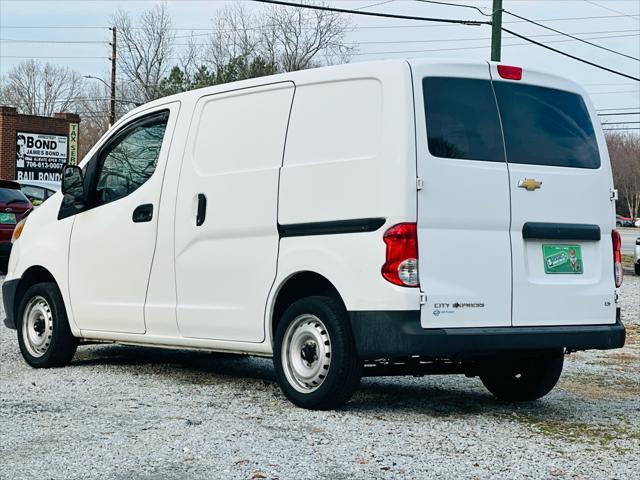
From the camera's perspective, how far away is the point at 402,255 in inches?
253

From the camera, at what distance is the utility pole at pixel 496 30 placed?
24016 millimetres

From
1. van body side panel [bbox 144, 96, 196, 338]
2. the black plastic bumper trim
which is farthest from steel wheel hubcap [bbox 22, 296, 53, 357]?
van body side panel [bbox 144, 96, 196, 338]

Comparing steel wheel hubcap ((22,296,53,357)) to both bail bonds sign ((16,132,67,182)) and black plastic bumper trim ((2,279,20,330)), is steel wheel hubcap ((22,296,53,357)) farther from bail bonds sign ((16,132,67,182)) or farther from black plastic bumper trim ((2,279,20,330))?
bail bonds sign ((16,132,67,182))

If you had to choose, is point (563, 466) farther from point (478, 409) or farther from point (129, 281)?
point (129, 281)

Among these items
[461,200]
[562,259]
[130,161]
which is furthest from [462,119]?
[130,161]

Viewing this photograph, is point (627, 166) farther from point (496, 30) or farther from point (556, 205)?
point (556, 205)

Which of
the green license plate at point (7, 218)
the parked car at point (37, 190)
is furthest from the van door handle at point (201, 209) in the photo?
the parked car at point (37, 190)

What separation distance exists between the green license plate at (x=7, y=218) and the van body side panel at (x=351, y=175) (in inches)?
492

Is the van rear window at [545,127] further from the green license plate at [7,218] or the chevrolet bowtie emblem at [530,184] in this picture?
the green license plate at [7,218]

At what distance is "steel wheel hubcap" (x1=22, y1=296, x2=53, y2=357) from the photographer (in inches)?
356

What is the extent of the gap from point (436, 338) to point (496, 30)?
1885 cm

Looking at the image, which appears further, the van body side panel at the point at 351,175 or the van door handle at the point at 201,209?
the van door handle at the point at 201,209

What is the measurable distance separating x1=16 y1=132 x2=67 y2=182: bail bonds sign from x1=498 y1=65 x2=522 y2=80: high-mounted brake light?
127 feet

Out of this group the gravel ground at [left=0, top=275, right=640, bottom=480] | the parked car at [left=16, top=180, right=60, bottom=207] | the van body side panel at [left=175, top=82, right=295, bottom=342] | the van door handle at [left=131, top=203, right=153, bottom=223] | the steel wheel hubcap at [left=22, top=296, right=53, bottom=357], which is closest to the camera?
the gravel ground at [left=0, top=275, right=640, bottom=480]
